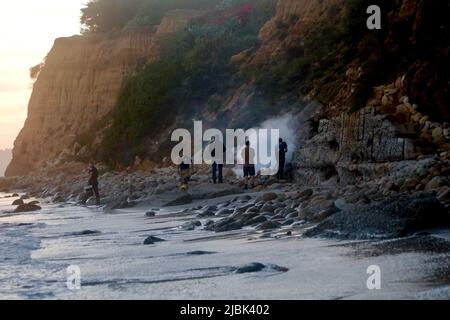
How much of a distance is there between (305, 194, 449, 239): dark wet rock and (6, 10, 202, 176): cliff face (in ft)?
126

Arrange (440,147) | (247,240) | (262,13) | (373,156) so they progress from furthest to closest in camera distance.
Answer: (262,13) < (373,156) < (440,147) < (247,240)

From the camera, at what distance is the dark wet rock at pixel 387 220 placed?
24.3 feet

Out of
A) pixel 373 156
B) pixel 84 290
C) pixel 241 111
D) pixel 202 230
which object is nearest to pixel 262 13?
pixel 241 111

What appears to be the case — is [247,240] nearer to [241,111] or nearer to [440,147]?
[440,147]

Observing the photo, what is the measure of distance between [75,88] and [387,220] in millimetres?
49816

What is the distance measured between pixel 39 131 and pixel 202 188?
42.1 m

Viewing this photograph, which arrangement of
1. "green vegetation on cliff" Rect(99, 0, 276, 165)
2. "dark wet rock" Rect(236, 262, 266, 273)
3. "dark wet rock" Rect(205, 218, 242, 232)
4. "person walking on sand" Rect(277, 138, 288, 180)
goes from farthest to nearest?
1. "green vegetation on cliff" Rect(99, 0, 276, 165)
2. "person walking on sand" Rect(277, 138, 288, 180)
3. "dark wet rock" Rect(205, 218, 242, 232)
4. "dark wet rock" Rect(236, 262, 266, 273)

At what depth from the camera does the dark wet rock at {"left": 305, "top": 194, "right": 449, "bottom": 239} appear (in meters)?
7.40

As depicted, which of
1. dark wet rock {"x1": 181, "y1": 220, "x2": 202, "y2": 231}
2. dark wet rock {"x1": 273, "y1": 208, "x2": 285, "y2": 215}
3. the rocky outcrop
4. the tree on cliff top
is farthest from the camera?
A: the tree on cliff top

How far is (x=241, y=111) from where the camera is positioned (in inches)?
1069

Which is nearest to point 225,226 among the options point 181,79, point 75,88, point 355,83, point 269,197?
point 269,197

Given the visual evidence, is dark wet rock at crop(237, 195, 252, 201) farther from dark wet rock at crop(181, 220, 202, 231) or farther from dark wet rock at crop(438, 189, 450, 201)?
dark wet rock at crop(438, 189, 450, 201)

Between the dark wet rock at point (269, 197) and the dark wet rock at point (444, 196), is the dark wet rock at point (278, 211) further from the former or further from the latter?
the dark wet rock at point (444, 196)

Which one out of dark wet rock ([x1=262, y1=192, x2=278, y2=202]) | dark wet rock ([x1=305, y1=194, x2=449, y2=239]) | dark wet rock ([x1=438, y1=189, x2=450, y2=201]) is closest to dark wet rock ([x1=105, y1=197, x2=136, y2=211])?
dark wet rock ([x1=262, y1=192, x2=278, y2=202])
